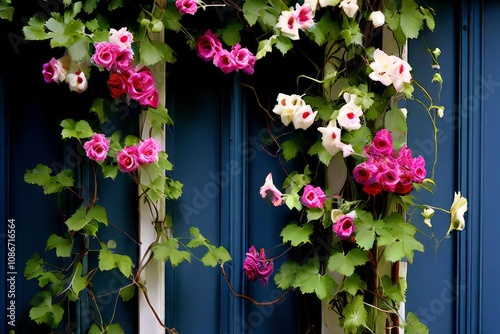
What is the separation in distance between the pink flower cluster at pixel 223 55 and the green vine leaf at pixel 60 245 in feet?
2.71

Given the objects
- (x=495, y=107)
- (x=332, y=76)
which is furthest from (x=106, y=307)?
(x=495, y=107)

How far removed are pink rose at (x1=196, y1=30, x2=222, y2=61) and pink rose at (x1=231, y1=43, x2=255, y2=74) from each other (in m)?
0.06

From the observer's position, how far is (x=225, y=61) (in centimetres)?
227

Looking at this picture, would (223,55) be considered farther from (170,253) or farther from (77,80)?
(170,253)

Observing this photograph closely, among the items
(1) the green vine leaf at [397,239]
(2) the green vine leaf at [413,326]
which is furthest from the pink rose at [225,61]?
(2) the green vine leaf at [413,326]

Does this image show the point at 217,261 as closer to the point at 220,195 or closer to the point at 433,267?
the point at 220,195

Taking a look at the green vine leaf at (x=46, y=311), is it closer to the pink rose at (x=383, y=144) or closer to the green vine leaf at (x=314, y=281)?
the green vine leaf at (x=314, y=281)

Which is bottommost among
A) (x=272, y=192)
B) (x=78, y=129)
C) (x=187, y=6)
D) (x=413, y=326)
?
(x=413, y=326)

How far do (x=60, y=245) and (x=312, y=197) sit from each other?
906 millimetres

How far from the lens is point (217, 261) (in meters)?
2.29

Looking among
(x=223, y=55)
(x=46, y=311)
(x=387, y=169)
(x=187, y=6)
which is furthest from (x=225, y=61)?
(x=46, y=311)

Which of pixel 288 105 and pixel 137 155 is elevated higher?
pixel 288 105

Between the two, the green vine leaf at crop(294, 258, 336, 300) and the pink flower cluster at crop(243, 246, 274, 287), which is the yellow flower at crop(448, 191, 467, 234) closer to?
the green vine leaf at crop(294, 258, 336, 300)

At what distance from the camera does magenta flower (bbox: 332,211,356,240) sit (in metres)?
2.15
